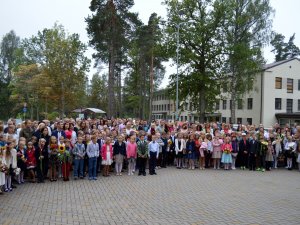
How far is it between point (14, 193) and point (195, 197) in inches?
200

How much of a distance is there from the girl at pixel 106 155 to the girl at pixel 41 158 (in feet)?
7.22

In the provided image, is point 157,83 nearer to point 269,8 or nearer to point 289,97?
point 289,97

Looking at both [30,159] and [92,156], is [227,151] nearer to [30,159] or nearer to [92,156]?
[92,156]

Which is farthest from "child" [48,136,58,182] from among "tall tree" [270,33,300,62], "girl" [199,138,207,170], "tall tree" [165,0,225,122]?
"tall tree" [270,33,300,62]

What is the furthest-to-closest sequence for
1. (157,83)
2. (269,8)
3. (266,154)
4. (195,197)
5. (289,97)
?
(157,83) < (289,97) < (269,8) < (266,154) < (195,197)

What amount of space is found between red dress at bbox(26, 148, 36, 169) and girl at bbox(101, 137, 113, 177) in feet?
8.71

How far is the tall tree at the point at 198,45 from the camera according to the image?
33.3 meters

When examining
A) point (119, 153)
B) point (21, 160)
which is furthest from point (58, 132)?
point (119, 153)

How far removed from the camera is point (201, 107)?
34688 millimetres

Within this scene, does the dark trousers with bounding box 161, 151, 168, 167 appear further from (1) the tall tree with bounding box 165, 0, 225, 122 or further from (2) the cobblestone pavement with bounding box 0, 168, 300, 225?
(1) the tall tree with bounding box 165, 0, 225, 122

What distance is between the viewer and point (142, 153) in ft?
44.3

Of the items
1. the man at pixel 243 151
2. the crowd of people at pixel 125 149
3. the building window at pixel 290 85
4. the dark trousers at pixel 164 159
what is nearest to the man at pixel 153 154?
the crowd of people at pixel 125 149

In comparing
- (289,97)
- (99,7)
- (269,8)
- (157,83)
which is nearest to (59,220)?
(99,7)

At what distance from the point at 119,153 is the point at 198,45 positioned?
23209mm
